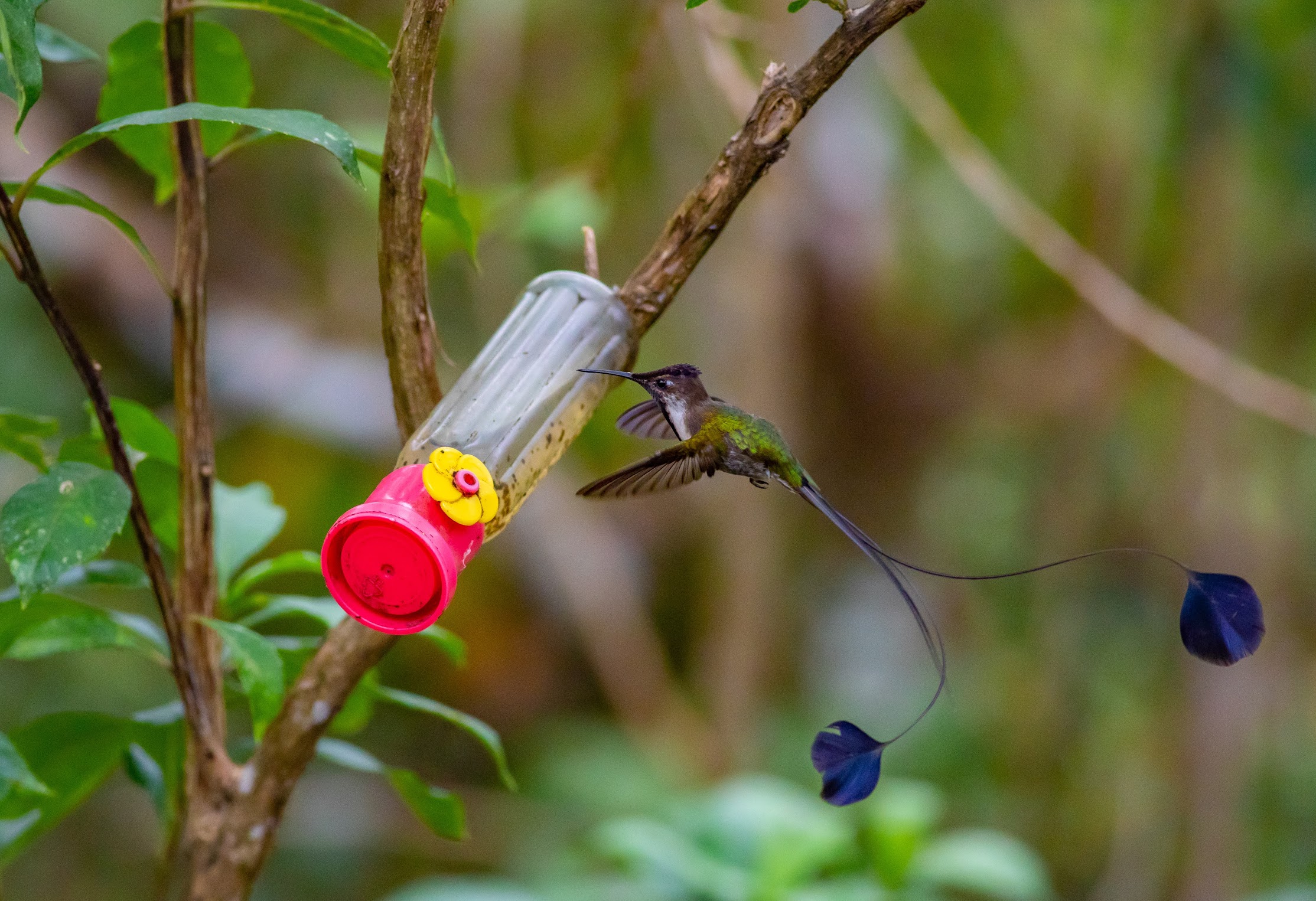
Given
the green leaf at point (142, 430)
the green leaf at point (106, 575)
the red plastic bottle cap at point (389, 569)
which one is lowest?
the green leaf at point (106, 575)

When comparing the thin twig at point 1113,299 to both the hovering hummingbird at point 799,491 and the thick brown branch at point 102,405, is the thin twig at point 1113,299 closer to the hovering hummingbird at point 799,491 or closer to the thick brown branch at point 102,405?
the hovering hummingbird at point 799,491

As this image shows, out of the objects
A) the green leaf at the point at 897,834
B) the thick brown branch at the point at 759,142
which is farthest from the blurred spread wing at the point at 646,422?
the green leaf at the point at 897,834

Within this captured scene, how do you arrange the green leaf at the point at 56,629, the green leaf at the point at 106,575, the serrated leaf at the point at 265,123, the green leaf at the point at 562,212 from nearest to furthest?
Result: the serrated leaf at the point at 265,123
the green leaf at the point at 56,629
the green leaf at the point at 106,575
the green leaf at the point at 562,212

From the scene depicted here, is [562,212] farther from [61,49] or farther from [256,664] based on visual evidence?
[256,664]

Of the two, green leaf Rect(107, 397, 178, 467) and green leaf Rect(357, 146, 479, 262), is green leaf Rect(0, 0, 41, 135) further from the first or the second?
green leaf Rect(107, 397, 178, 467)

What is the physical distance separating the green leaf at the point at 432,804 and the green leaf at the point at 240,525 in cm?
26

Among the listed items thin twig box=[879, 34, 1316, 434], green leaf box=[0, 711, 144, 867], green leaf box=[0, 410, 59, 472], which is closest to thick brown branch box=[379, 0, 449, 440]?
green leaf box=[0, 410, 59, 472]

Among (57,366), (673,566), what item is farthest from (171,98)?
(673,566)

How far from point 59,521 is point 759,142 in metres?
0.57

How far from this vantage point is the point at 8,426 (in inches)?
38.6

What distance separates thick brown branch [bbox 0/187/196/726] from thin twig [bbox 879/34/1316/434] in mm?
1889

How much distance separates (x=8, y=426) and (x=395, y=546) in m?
0.39

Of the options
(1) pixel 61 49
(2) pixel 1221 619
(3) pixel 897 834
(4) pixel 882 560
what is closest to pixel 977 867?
(3) pixel 897 834

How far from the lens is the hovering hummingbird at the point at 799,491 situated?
83 cm
